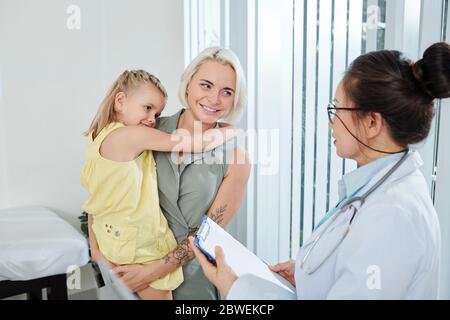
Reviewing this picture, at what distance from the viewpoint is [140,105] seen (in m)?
0.88

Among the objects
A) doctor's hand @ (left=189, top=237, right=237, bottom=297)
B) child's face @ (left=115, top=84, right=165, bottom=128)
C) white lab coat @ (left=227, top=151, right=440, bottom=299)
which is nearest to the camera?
white lab coat @ (left=227, top=151, right=440, bottom=299)

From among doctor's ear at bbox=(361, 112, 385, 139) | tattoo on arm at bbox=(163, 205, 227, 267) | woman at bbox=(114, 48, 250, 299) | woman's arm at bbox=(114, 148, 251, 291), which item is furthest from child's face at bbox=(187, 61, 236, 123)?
doctor's ear at bbox=(361, 112, 385, 139)

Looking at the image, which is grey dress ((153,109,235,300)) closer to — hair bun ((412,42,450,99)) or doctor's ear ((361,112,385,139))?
doctor's ear ((361,112,385,139))

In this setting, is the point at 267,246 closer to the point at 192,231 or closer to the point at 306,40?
the point at 192,231

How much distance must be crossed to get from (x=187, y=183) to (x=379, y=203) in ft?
1.54

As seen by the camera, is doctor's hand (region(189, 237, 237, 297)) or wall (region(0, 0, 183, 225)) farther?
wall (region(0, 0, 183, 225))

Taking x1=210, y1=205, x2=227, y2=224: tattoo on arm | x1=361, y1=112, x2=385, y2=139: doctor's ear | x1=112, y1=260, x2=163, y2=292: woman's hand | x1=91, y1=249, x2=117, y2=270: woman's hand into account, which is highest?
x1=361, y1=112, x2=385, y2=139: doctor's ear

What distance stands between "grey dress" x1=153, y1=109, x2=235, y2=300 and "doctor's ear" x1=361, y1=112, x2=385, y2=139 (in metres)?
0.38

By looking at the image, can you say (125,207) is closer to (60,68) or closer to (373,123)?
(60,68)

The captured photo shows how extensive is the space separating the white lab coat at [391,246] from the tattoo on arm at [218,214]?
0.35 m

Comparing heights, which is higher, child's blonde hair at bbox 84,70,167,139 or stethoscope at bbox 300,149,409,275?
child's blonde hair at bbox 84,70,167,139

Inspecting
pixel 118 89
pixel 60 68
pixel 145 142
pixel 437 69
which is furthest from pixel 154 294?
pixel 437 69

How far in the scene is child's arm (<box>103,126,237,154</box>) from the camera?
2.89ft

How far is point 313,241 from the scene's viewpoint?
71cm
